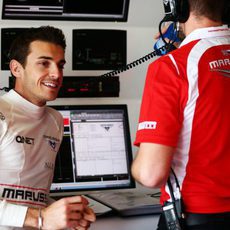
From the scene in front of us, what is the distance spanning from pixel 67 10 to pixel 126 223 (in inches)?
41.8

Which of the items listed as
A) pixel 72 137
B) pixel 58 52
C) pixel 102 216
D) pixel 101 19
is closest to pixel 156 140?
pixel 102 216

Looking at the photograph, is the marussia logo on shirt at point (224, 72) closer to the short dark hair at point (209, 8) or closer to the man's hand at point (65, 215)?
the short dark hair at point (209, 8)

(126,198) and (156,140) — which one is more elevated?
(156,140)

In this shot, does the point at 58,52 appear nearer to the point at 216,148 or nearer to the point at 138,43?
the point at 138,43

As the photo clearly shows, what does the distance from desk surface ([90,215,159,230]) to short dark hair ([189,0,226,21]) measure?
76 centimetres

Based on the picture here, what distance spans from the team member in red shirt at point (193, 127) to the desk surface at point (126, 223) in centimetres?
39

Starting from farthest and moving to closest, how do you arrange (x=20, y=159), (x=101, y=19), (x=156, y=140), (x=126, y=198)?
1. (x=101, y=19)
2. (x=126, y=198)
3. (x=20, y=159)
4. (x=156, y=140)

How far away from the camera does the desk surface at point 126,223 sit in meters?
1.60

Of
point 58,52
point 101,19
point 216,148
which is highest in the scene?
point 101,19

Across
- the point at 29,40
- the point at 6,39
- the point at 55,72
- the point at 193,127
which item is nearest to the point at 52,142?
the point at 55,72

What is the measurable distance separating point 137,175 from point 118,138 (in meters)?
0.87

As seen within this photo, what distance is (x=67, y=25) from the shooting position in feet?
7.16

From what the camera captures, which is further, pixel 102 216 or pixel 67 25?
pixel 67 25

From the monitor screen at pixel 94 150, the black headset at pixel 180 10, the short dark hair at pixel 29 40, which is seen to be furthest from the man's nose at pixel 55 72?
Answer: the black headset at pixel 180 10
